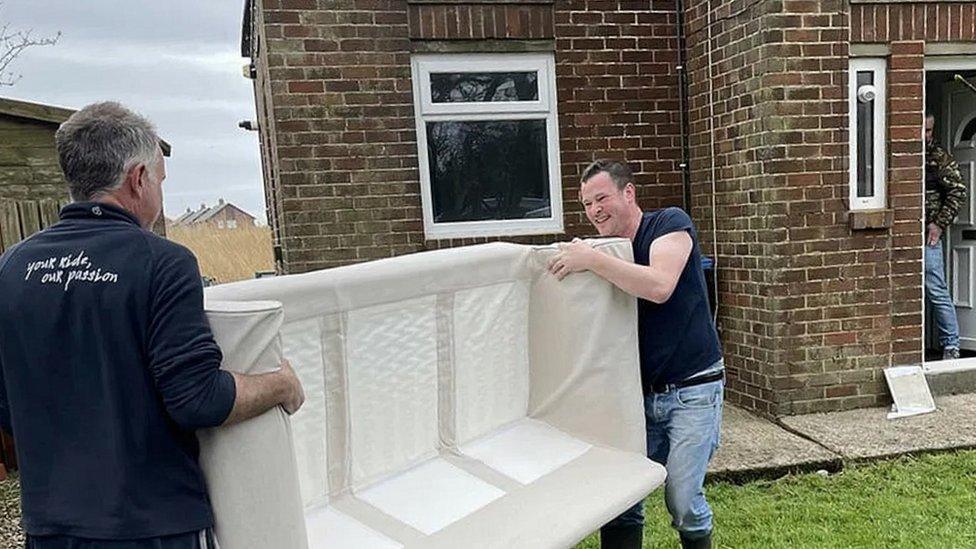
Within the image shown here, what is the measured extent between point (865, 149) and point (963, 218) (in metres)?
1.77

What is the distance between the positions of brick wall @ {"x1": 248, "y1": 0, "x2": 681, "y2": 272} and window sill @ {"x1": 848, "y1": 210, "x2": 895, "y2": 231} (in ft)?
5.83

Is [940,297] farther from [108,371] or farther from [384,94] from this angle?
[108,371]

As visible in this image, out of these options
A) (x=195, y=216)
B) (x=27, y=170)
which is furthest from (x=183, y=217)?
(x=27, y=170)

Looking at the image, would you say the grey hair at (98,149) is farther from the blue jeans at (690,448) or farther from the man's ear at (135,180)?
the blue jeans at (690,448)

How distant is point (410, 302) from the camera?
8.16 feet

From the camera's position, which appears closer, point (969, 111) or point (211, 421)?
point (211, 421)

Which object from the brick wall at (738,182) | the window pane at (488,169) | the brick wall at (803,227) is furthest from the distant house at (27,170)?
the brick wall at (803,227)

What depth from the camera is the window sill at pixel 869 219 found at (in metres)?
4.99

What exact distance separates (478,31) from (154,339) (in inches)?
176

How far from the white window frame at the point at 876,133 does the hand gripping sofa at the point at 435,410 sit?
10.3 ft

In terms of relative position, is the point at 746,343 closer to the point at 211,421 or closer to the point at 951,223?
the point at 951,223

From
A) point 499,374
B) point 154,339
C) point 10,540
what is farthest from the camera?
point 10,540

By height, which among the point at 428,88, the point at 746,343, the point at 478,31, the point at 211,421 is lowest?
the point at 746,343

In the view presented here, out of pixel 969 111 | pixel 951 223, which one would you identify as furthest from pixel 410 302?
pixel 969 111
